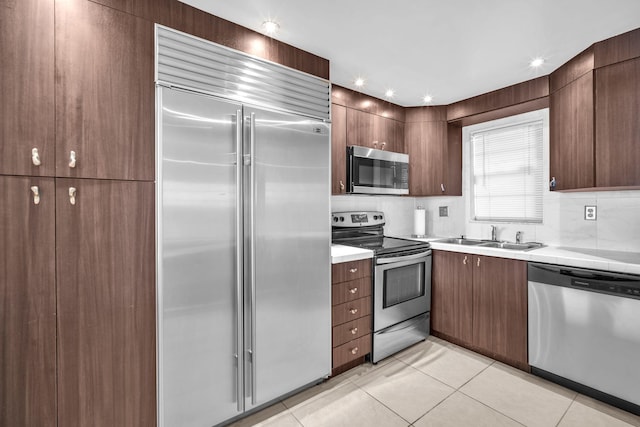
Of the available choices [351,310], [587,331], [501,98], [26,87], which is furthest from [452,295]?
[26,87]

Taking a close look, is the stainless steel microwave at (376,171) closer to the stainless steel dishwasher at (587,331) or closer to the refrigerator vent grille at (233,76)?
the refrigerator vent grille at (233,76)

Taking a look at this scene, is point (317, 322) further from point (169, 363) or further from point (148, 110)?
point (148, 110)

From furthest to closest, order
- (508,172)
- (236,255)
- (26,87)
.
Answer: (508,172), (236,255), (26,87)

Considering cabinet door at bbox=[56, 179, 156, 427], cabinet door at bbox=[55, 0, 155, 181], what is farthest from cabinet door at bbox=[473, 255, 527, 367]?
cabinet door at bbox=[55, 0, 155, 181]

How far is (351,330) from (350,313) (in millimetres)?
140

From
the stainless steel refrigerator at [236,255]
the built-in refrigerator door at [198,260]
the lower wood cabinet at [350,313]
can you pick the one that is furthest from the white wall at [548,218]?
the built-in refrigerator door at [198,260]

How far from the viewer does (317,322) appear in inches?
82.0

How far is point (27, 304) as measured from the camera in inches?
48.5

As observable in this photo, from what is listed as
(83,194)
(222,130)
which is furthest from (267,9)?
(83,194)

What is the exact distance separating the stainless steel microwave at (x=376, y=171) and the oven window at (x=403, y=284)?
78 centimetres

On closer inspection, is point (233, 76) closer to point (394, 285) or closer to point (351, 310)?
point (351, 310)

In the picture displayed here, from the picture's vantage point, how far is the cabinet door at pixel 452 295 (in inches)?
106

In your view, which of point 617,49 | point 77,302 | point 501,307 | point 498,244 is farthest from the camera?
point 498,244

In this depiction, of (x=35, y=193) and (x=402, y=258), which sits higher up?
(x=35, y=193)
